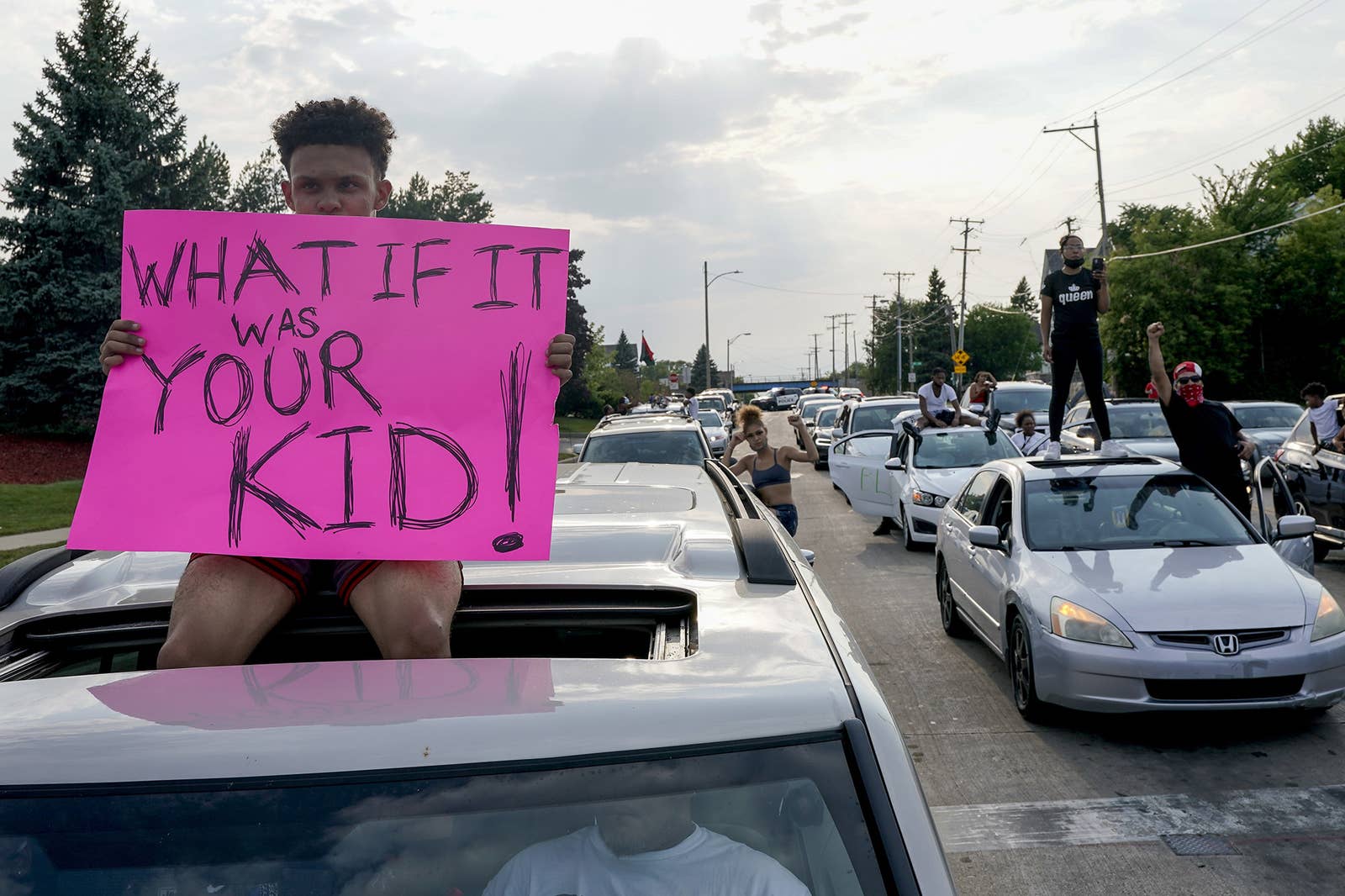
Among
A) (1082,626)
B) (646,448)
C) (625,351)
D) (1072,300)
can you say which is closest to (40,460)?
(646,448)

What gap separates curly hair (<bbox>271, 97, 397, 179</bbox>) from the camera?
2.79 meters

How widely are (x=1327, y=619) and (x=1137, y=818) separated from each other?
77.6 inches

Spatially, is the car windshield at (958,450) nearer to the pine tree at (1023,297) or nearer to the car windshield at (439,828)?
the car windshield at (439,828)

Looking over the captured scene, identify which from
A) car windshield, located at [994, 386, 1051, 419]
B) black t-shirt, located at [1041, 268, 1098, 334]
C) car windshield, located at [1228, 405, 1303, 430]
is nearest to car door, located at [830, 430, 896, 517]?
black t-shirt, located at [1041, 268, 1098, 334]

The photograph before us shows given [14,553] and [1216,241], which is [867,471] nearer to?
[14,553]

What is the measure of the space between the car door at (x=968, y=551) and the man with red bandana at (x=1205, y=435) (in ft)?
5.03

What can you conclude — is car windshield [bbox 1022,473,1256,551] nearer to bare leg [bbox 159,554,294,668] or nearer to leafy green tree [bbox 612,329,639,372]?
bare leg [bbox 159,554,294,668]

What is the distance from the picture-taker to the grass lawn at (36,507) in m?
17.5

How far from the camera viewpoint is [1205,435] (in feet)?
27.8

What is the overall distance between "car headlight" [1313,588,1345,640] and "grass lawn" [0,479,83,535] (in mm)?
17165

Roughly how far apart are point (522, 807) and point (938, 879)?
1.83 ft

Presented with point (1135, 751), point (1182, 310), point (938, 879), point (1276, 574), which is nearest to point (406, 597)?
point (938, 879)

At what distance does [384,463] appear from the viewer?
2127mm

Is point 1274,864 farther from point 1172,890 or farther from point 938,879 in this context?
point 938,879
